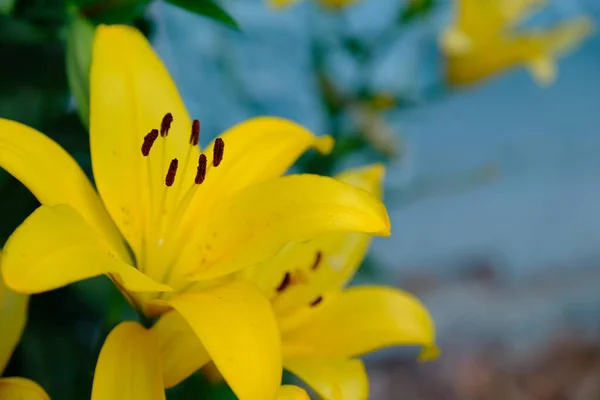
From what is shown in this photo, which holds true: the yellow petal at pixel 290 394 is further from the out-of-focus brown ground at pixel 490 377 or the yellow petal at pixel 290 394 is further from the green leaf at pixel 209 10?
the out-of-focus brown ground at pixel 490 377

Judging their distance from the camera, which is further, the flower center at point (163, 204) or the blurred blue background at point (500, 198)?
the blurred blue background at point (500, 198)

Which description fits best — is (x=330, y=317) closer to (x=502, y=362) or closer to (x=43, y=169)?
(x=43, y=169)

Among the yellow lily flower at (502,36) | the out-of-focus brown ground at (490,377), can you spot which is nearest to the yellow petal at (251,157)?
the yellow lily flower at (502,36)

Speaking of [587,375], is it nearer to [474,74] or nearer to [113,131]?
[474,74]

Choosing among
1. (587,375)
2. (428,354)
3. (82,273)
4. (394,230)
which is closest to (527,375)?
(587,375)

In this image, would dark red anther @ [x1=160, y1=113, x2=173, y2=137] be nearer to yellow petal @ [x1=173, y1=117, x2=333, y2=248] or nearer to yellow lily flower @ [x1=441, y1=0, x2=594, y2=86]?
yellow petal @ [x1=173, y1=117, x2=333, y2=248]

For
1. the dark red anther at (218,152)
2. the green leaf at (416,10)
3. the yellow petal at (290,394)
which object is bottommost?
the green leaf at (416,10)
